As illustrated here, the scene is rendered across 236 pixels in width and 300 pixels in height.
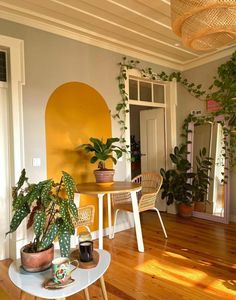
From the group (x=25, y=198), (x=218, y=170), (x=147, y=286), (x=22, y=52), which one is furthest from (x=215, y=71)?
(x=25, y=198)

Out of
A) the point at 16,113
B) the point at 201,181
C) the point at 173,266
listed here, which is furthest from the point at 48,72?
the point at 201,181

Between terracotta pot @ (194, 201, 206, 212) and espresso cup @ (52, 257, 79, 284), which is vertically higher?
espresso cup @ (52, 257, 79, 284)

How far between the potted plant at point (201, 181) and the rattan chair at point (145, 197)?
89cm

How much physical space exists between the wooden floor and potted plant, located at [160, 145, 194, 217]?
0.55 metres

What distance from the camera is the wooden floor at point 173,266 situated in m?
2.02

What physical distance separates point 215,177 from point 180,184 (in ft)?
1.84

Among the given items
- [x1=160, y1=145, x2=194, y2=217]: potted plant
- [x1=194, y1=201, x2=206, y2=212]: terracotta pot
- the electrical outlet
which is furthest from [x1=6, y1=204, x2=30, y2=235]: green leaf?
the electrical outlet

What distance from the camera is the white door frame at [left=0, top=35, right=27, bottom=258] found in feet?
8.70

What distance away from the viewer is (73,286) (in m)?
1.16

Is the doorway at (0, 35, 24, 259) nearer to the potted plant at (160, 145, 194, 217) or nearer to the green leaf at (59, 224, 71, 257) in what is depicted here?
the green leaf at (59, 224, 71, 257)

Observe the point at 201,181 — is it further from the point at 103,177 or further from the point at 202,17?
the point at 202,17

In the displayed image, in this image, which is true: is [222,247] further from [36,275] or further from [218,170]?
[36,275]

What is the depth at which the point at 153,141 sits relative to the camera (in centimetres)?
469

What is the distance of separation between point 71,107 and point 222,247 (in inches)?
98.3
